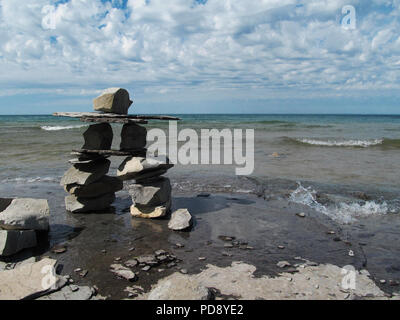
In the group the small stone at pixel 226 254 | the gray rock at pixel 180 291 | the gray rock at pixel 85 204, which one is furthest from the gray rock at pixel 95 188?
the gray rock at pixel 180 291

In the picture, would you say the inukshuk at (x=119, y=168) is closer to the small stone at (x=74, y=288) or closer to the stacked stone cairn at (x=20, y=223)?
the stacked stone cairn at (x=20, y=223)

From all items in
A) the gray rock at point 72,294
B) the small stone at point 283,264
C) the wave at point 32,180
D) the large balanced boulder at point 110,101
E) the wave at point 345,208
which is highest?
the large balanced boulder at point 110,101

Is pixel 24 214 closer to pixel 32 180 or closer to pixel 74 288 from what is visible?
pixel 74 288

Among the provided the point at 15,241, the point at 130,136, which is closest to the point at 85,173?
the point at 130,136

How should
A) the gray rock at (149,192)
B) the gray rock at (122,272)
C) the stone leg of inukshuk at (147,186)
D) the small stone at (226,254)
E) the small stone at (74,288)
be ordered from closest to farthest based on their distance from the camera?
the small stone at (74,288)
the gray rock at (122,272)
the small stone at (226,254)
the stone leg of inukshuk at (147,186)
the gray rock at (149,192)

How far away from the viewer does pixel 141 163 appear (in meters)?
8.32

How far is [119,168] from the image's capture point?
862 cm

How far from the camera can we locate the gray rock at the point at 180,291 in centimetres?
471

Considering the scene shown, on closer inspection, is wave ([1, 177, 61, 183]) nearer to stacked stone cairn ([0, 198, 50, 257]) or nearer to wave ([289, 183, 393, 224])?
stacked stone cairn ([0, 198, 50, 257])

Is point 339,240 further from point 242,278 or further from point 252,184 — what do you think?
point 252,184

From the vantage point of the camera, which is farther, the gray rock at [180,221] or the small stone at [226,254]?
the gray rock at [180,221]

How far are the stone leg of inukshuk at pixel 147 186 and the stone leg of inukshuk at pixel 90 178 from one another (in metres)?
0.91

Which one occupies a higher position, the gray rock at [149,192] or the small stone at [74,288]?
the gray rock at [149,192]
